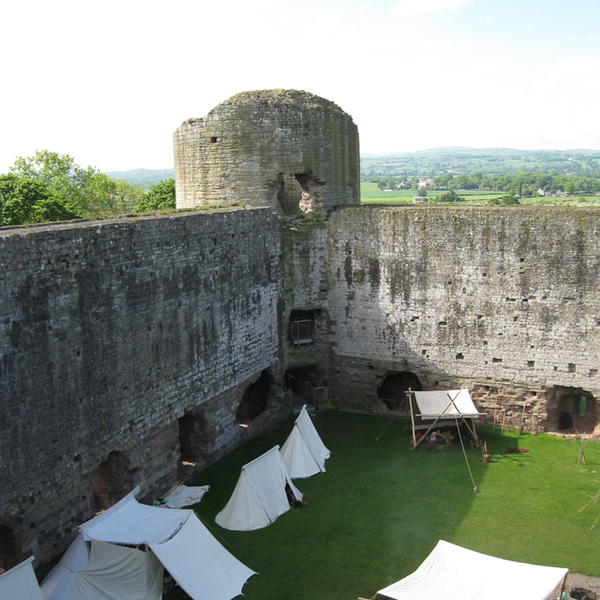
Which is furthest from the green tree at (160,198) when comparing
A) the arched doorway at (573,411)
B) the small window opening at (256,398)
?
the arched doorway at (573,411)

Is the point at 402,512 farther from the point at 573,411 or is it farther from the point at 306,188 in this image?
the point at 306,188

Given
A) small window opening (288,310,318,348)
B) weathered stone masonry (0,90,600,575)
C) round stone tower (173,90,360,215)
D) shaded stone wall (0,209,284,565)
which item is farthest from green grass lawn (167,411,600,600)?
round stone tower (173,90,360,215)

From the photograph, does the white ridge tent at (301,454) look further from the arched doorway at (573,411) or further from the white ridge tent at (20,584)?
the white ridge tent at (20,584)

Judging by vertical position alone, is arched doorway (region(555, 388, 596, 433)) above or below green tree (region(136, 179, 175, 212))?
below

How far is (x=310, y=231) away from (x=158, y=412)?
6.57 metres

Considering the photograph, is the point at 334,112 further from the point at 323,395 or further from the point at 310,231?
Answer: the point at 323,395

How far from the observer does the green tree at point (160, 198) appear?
32.3 metres

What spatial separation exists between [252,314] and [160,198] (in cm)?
1877

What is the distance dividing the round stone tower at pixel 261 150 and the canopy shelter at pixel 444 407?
5509 mm

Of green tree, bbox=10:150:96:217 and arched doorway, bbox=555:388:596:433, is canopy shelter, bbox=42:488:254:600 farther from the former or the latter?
green tree, bbox=10:150:96:217

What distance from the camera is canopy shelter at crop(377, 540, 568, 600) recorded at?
29.5 ft

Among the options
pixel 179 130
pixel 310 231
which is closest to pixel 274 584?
pixel 310 231

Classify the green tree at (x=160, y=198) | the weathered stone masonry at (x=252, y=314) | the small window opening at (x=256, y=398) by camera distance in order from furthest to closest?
1. the green tree at (x=160, y=198)
2. the small window opening at (x=256, y=398)
3. the weathered stone masonry at (x=252, y=314)

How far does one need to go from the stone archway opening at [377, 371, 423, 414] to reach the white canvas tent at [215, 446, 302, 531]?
5570 millimetres
